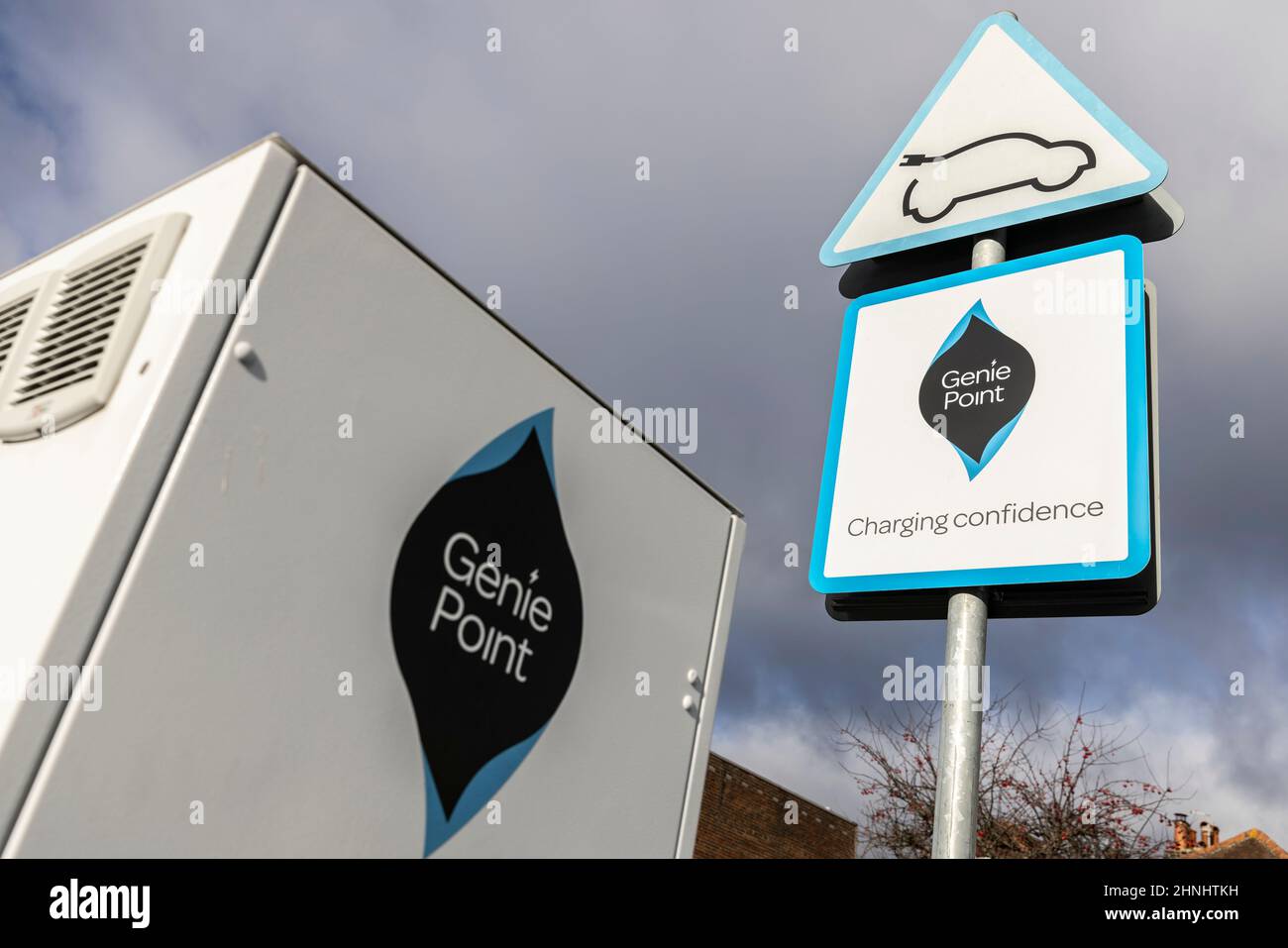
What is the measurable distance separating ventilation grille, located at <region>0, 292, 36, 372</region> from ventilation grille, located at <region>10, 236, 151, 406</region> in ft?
0.38

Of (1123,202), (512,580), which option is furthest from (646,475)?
(1123,202)

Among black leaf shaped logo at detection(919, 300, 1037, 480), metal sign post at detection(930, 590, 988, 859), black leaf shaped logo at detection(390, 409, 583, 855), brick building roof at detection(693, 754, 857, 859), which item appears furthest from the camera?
brick building roof at detection(693, 754, 857, 859)

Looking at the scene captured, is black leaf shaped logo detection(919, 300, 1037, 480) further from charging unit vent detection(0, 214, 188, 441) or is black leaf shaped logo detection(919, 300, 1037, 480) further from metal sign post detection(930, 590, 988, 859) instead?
charging unit vent detection(0, 214, 188, 441)

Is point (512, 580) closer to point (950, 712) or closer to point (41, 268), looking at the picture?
point (41, 268)

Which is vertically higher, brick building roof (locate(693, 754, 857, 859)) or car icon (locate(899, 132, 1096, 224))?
car icon (locate(899, 132, 1096, 224))

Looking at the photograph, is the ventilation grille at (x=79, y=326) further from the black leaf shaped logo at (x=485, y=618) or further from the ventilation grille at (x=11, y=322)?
the black leaf shaped logo at (x=485, y=618)

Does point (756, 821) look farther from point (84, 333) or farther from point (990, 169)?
point (84, 333)

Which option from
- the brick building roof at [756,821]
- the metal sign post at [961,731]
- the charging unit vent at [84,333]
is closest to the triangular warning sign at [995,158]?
the metal sign post at [961,731]

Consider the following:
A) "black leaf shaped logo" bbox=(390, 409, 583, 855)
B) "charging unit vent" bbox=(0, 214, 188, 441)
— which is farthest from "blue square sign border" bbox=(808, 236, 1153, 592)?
"charging unit vent" bbox=(0, 214, 188, 441)

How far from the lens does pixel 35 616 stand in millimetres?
1212

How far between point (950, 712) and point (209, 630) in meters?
2.38

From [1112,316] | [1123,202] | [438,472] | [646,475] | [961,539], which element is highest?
[1123,202]

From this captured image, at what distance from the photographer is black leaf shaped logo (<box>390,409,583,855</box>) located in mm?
1588

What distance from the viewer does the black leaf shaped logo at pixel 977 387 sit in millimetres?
3510
